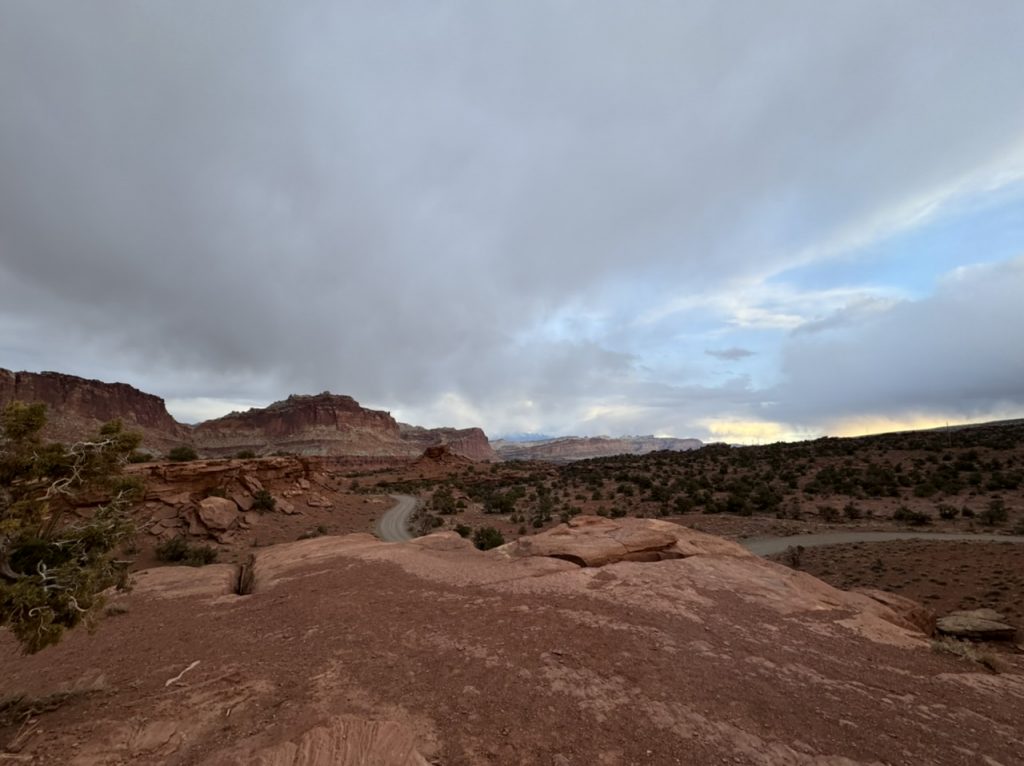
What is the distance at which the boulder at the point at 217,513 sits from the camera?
22819 millimetres

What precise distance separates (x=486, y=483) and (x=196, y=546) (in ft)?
135

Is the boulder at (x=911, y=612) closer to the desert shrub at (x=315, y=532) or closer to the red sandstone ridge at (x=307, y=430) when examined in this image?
the desert shrub at (x=315, y=532)

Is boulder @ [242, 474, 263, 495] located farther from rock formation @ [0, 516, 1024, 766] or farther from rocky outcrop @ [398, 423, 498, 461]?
rocky outcrop @ [398, 423, 498, 461]

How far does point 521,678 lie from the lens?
6883 mm

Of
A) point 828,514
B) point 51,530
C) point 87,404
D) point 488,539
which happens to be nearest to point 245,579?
point 51,530

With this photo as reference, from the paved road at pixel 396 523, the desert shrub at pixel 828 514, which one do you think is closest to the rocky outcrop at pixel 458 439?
the paved road at pixel 396 523

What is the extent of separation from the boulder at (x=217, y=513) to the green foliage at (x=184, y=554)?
9.26 ft

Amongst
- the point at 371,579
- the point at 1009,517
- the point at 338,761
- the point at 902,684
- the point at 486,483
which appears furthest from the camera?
the point at 486,483

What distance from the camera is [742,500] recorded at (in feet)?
110

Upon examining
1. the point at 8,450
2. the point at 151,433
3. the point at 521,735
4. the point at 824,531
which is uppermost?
the point at 151,433

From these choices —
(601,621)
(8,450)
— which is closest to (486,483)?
(601,621)

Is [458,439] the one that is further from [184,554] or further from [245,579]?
[245,579]

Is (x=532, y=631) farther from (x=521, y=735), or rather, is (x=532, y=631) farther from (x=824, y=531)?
(x=824, y=531)

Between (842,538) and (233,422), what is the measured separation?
454 ft
